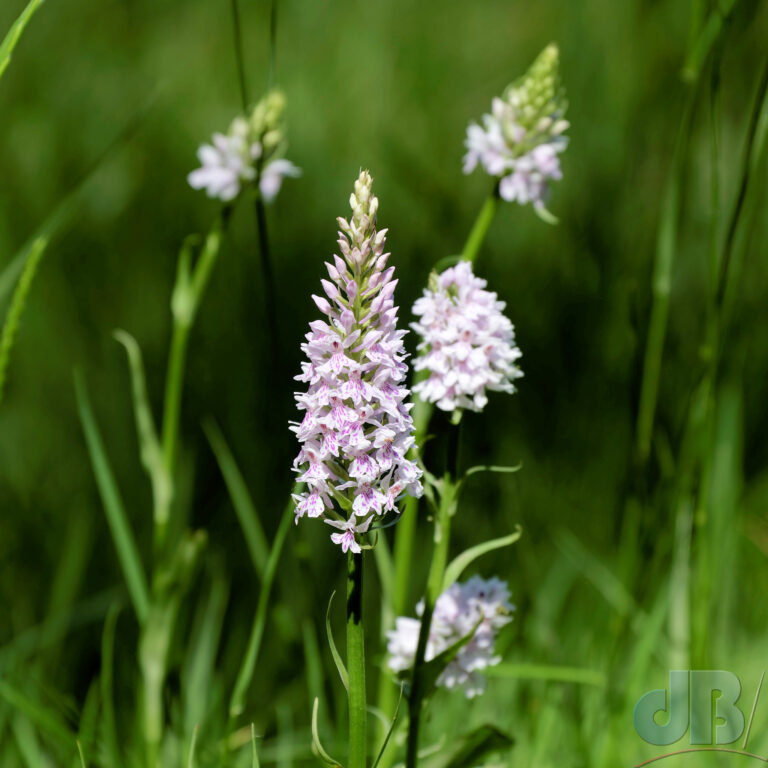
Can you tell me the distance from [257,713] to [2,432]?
134 cm

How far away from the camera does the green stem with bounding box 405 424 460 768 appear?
1.31 metres

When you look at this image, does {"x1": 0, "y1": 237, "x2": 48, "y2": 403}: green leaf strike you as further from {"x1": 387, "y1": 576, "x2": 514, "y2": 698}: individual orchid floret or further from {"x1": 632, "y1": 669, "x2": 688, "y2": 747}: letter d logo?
{"x1": 632, "y1": 669, "x2": 688, "y2": 747}: letter d logo

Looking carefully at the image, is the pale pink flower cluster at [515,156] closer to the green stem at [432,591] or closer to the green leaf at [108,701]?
the green stem at [432,591]

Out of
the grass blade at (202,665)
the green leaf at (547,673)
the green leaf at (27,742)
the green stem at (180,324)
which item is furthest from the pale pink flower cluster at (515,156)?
the green leaf at (27,742)

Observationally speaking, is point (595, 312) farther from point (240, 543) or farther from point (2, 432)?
point (2, 432)

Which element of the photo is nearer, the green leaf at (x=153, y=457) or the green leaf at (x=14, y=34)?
the green leaf at (x=14, y=34)

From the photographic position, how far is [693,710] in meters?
1.89

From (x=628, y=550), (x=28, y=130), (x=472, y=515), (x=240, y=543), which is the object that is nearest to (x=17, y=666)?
(x=240, y=543)

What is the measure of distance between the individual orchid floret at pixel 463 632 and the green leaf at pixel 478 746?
74mm

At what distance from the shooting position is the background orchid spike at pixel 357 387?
1070 millimetres

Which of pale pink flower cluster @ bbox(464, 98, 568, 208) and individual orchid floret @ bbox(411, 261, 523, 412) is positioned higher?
pale pink flower cluster @ bbox(464, 98, 568, 208)

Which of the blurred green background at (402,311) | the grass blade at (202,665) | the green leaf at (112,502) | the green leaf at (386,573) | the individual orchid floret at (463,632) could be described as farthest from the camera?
the blurred green background at (402,311)

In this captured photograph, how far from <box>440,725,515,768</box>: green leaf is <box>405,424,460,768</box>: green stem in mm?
171
